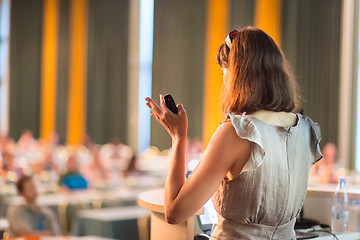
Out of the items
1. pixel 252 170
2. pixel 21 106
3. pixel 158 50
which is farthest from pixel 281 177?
pixel 21 106

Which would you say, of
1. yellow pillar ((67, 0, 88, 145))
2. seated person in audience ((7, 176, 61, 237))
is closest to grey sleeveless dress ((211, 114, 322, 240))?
seated person in audience ((7, 176, 61, 237))

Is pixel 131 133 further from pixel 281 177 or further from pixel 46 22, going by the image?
pixel 281 177

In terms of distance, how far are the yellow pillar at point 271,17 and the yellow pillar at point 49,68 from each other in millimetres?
7705

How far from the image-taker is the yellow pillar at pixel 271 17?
1071cm

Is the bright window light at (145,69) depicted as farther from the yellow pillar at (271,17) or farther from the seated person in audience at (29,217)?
the seated person in audience at (29,217)

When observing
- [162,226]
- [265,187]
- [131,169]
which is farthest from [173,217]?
[131,169]

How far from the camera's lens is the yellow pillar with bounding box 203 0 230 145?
464 inches

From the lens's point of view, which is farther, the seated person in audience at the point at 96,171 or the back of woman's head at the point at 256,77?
the seated person in audience at the point at 96,171

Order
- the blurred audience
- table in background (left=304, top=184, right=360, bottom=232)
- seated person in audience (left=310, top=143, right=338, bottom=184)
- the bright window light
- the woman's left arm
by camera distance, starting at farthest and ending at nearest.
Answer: the bright window light
the blurred audience
seated person in audience (left=310, top=143, right=338, bottom=184)
table in background (left=304, top=184, right=360, bottom=232)
the woman's left arm

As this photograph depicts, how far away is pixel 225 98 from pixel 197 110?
33.6 feet

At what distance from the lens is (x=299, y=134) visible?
1.87m

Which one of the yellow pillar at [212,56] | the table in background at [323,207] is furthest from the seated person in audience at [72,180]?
the yellow pillar at [212,56]

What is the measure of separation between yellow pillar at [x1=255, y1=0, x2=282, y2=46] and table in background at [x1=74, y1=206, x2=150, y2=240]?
6.53 metres

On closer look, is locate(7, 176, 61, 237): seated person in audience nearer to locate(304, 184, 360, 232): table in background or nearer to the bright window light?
locate(304, 184, 360, 232): table in background
